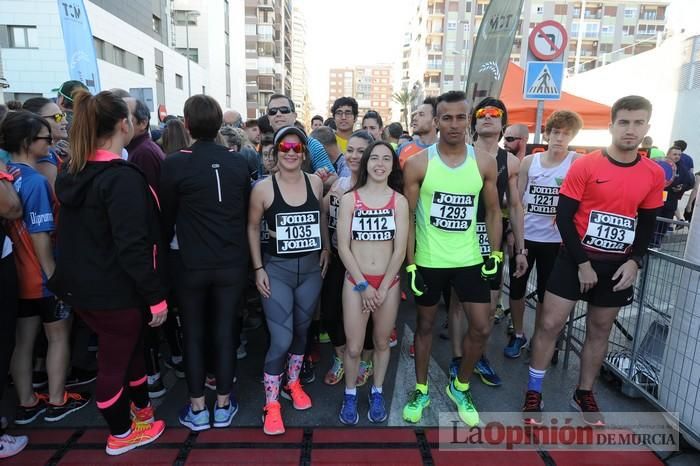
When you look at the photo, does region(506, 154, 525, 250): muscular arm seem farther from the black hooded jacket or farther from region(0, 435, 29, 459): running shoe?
region(0, 435, 29, 459): running shoe

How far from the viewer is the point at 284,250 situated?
3.04 m

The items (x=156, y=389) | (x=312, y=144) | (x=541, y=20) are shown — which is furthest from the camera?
(x=541, y=20)

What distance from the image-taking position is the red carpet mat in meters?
2.69

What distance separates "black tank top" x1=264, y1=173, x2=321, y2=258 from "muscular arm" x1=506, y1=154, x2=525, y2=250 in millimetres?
1694

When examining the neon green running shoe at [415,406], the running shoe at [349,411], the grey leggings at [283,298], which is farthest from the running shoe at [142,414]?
the neon green running shoe at [415,406]

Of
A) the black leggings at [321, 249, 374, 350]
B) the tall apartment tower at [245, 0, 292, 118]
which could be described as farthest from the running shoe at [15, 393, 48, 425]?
the tall apartment tower at [245, 0, 292, 118]

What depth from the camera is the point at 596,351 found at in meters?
3.15

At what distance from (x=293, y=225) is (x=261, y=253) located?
0.41m

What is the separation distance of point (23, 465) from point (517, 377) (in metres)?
3.69

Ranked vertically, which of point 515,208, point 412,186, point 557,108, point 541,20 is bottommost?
point 515,208

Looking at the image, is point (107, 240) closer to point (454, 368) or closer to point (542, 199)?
point (454, 368)

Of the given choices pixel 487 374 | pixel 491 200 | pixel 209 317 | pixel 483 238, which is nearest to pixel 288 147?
pixel 209 317

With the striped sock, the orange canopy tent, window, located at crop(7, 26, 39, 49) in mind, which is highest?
window, located at crop(7, 26, 39, 49)

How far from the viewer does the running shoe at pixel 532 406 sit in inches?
124
